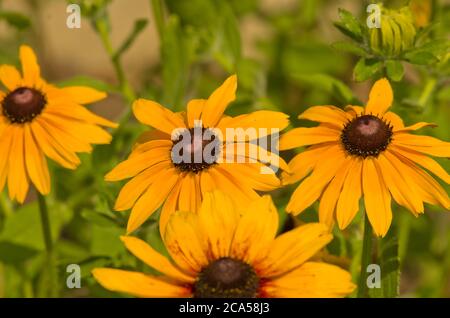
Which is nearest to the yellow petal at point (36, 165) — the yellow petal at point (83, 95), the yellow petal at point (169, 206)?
the yellow petal at point (83, 95)

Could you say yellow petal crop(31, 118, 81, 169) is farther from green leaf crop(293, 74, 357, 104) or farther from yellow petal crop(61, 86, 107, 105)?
green leaf crop(293, 74, 357, 104)

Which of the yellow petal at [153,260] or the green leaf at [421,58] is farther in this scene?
the green leaf at [421,58]

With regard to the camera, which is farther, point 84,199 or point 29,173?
point 84,199

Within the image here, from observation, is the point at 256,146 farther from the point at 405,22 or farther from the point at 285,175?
the point at 405,22

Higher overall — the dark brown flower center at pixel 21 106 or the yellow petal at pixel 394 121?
the dark brown flower center at pixel 21 106

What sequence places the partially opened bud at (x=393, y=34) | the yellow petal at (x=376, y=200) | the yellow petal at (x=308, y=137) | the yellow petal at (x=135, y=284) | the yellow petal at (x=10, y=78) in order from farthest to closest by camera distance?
the yellow petal at (x=10, y=78)
the partially opened bud at (x=393, y=34)
the yellow petal at (x=308, y=137)
the yellow petal at (x=376, y=200)
the yellow petal at (x=135, y=284)

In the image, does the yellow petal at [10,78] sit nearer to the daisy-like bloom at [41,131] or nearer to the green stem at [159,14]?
the daisy-like bloom at [41,131]
